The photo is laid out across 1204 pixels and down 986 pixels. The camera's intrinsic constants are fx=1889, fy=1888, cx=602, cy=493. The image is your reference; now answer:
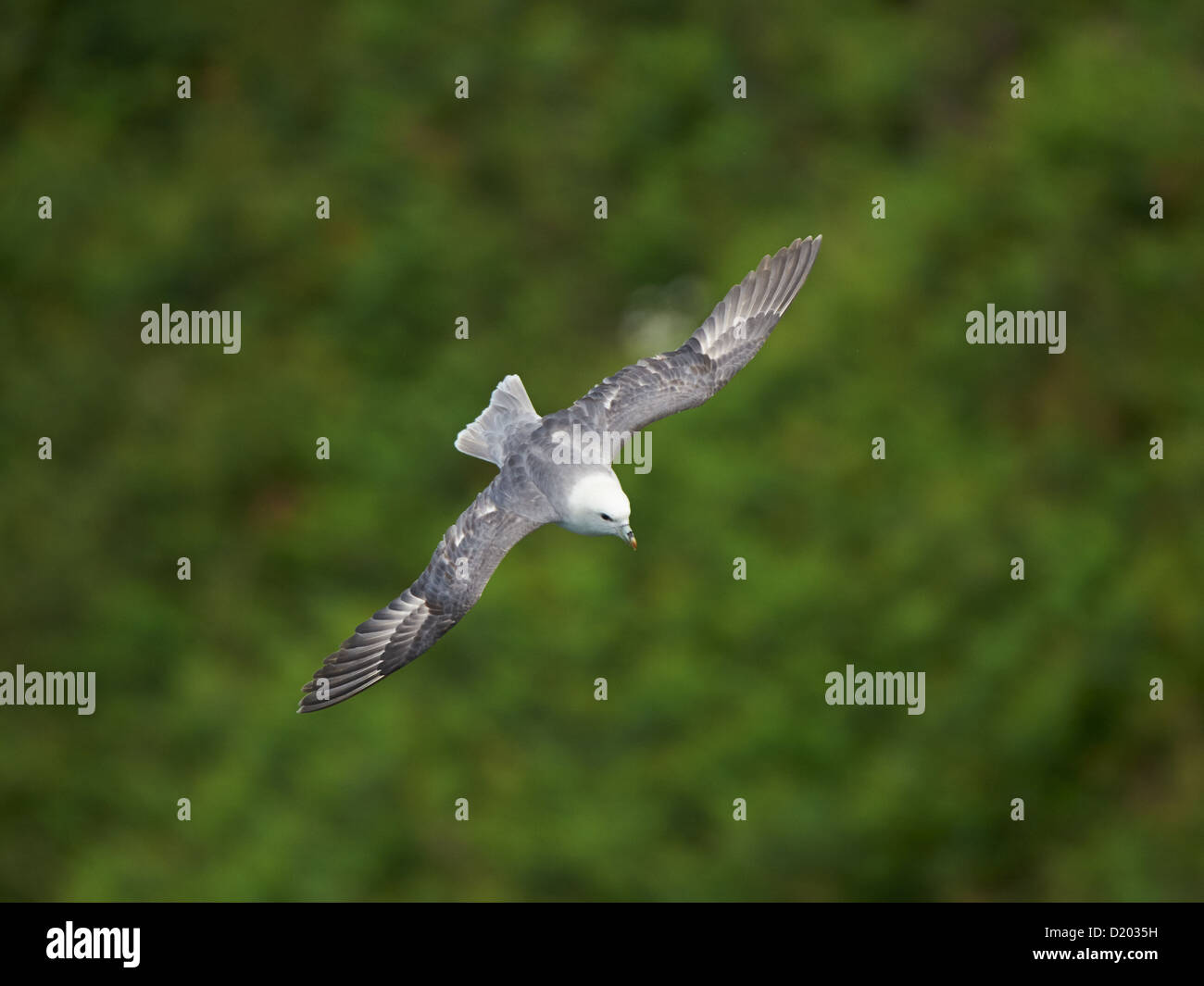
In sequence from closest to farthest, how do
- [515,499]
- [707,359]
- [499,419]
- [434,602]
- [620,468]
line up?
[434,602], [515,499], [499,419], [707,359], [620,468]

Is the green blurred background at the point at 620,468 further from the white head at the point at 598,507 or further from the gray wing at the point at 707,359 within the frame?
the white head at the point at 598,507

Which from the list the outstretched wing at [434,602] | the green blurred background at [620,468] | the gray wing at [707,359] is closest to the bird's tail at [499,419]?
the gray wing at [707,359]

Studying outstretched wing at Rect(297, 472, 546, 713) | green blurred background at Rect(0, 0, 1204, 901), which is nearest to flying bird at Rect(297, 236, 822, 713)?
outstretched wing at Rect(297, 472, 546, 713)

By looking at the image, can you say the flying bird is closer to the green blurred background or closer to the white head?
the white head

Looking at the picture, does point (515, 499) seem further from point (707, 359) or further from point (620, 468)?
point (620, 468)

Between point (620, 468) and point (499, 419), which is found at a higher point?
point (620, 468)

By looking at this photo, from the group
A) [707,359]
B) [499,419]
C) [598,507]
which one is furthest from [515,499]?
[707,359]

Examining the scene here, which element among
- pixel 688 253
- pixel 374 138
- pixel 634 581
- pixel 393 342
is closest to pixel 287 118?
pixel 374 138
